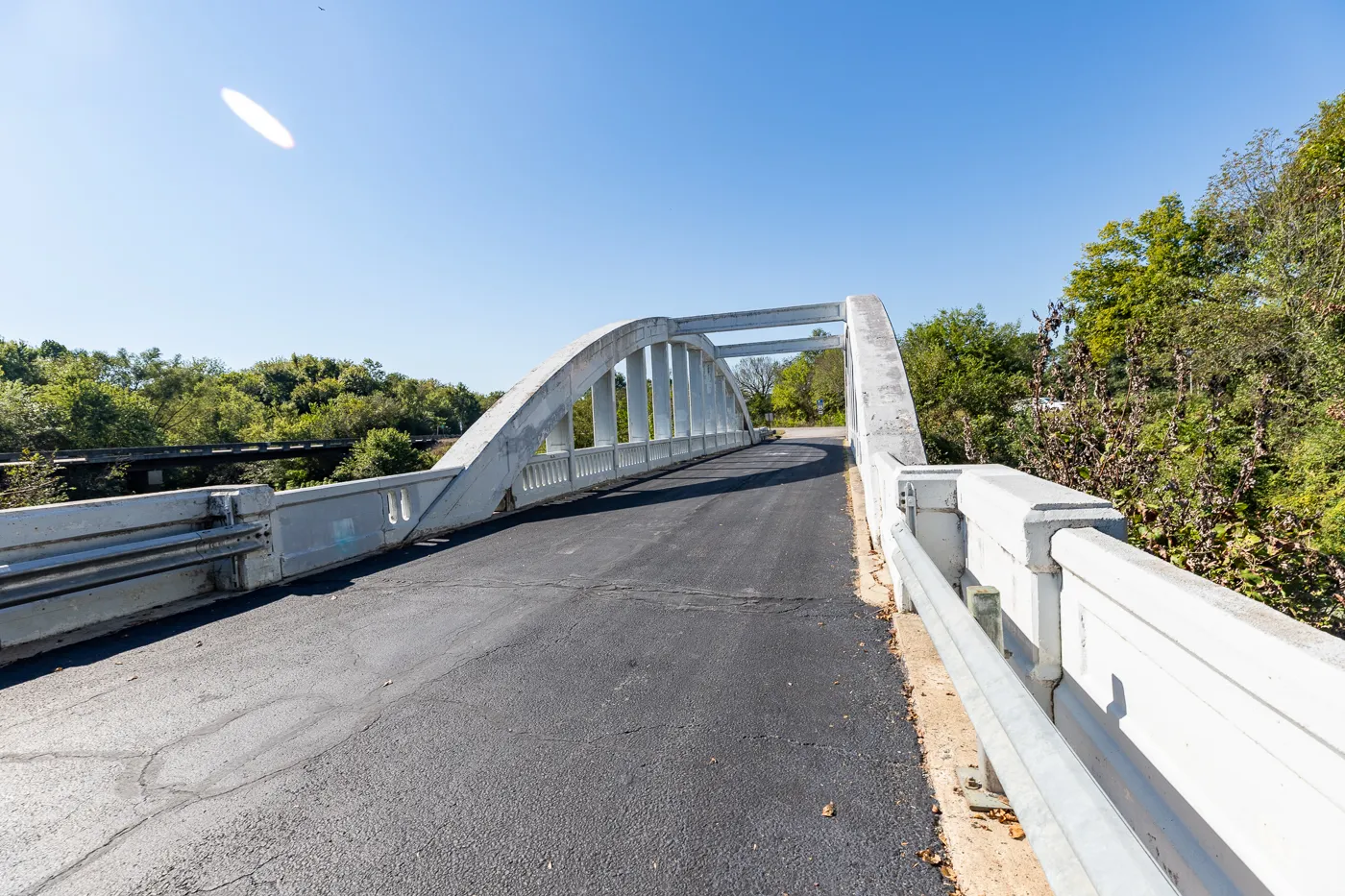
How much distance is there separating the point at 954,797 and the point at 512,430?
337 inches

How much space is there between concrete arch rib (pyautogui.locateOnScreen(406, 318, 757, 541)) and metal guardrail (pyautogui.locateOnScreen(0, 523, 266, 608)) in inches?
92.1

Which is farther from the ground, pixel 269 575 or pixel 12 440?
pixel 12 440

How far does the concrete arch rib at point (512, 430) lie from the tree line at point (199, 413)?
585 cm

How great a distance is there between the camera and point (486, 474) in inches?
357

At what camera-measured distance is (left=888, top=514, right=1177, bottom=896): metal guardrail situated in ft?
3.02

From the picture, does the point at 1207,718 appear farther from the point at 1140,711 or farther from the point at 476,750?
the point at 476,750

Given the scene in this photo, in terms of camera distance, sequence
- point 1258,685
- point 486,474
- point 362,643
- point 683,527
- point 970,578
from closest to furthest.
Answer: point 1258,685 → point 970,578 → point 362,643 → point 683,527 → point 486,474

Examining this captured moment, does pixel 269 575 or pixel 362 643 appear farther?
pixel 269 575

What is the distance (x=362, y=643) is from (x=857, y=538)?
5.16 m

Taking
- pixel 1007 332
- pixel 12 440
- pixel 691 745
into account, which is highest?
pixel 1007 332

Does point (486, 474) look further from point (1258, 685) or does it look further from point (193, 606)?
point (1258, 685)

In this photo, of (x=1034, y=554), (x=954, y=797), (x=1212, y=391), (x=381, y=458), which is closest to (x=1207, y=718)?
(x=1034, y=554)

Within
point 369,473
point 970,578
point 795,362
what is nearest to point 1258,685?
point 970,578

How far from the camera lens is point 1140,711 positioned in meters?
1.72
